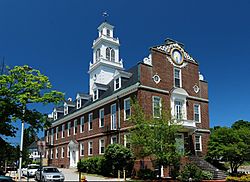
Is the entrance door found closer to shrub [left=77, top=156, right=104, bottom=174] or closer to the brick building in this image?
the brick building

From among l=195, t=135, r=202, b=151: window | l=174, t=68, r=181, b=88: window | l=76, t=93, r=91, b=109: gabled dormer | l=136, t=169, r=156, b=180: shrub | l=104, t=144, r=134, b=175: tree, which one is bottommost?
l=136, t=169, r=156, b=180: shrub

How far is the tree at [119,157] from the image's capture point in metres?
27.7

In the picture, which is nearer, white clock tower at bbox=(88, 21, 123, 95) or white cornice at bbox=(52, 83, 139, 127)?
white cornice at bbox=(52, 83, 139, 127)

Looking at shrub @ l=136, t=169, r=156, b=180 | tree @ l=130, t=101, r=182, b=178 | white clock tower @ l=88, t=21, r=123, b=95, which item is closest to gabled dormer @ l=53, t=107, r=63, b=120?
white clock tower @ l=88, t=21, r=123, b=95

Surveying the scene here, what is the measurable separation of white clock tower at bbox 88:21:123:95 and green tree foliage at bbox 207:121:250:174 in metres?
19.8

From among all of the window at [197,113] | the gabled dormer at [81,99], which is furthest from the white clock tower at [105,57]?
the window at [197,113]

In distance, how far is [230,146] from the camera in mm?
29172

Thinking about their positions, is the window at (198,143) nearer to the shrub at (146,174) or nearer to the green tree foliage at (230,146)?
the green tree foliage at (230,146)

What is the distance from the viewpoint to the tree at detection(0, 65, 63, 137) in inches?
541

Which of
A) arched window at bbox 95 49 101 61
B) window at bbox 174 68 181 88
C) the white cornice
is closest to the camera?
the white cornice

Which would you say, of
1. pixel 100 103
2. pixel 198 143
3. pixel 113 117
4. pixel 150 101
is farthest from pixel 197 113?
pixel 100 103

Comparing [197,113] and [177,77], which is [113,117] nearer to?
[177,77]

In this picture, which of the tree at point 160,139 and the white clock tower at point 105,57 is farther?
the white clock tower at point 105,57

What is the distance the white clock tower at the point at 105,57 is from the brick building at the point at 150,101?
446cm
